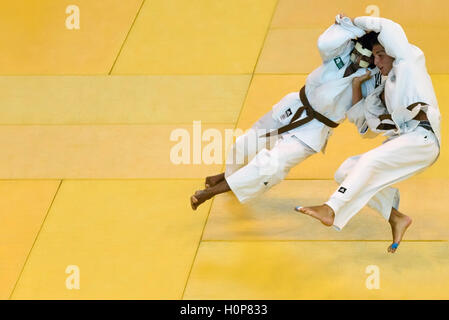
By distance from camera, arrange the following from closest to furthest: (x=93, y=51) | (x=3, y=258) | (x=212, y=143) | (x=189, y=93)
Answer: (x=3, y=258), (x=212, y=143), (x=189, y=93), (x=93, y=51)

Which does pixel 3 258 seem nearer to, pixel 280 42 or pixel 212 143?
pixel 212 143

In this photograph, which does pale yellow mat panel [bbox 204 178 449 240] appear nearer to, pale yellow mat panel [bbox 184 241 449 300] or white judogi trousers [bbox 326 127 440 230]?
pale yellow mat panel [bbox 184 241 449 300]

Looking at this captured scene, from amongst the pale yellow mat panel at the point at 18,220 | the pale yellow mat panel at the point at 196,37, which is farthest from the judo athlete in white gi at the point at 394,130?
the pale yellow mat panel at the point at 196,37

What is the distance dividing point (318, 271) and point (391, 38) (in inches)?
61.7

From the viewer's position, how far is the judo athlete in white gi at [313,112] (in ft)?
19.9

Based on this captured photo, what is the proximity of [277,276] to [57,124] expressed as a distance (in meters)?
2.92

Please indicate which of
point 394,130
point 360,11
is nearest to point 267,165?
point 394,130

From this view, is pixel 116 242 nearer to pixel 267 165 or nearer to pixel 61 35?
pixel 267 165

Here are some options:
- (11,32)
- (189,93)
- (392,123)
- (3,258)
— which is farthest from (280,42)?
(3,258)

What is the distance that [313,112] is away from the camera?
6277mm

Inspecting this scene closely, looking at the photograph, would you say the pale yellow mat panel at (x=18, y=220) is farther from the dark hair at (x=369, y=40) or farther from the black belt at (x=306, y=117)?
the dark hair at (x=369, y=40)

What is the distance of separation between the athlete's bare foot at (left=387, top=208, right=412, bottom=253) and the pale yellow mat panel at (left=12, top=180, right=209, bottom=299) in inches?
52.5

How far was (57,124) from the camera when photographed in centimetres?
804

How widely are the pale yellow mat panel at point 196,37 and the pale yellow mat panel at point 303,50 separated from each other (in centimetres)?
13
